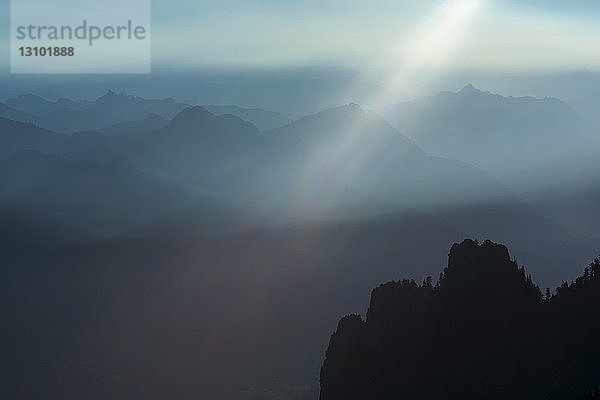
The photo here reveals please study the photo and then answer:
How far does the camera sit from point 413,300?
110250 mm

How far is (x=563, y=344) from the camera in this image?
88.3m

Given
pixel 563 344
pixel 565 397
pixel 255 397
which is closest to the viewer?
pixel 565 397

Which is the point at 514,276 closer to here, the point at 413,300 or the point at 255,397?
the point at 413,300

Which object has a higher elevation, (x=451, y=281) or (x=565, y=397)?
(x=451, y=281)

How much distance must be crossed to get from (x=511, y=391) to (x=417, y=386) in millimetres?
14970

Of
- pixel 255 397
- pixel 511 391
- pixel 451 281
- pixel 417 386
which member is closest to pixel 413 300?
pixel 451 281

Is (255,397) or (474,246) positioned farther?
(255,397)

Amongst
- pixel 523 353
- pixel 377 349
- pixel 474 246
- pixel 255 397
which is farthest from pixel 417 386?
pixel 255 397

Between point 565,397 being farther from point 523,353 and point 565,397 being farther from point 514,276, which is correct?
point 514,276

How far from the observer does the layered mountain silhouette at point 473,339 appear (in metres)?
87.8

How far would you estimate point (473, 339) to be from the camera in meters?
97.8

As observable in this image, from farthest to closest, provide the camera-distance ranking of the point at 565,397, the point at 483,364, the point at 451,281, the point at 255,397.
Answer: the point at 255,397
the point at 451,281
the point at 483,364
the point at 565,397

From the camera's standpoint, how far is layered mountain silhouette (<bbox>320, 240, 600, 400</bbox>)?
8781 centimetres

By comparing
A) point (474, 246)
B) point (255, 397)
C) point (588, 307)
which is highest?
point (474, 246)
